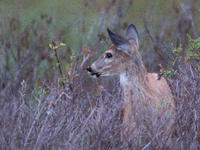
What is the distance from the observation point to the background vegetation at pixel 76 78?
3.86 metres

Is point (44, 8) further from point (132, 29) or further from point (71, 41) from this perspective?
point (132, 29)

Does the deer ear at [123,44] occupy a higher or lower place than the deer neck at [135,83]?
higher

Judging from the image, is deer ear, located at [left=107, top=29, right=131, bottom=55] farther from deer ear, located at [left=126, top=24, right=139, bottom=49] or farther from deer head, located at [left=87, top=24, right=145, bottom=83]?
deer ear, located at [left=126, top=24, right=139, bottom=49]

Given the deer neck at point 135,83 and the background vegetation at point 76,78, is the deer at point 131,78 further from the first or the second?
the background vegetation at point 76,78

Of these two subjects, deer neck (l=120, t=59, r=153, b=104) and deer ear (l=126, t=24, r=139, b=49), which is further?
Answer: deer ear (l=126, t=24, r=139, b=49)

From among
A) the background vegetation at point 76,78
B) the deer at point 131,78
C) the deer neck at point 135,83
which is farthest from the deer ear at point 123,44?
the background vegetation at point 76,78

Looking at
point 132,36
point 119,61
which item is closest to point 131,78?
point 119,61

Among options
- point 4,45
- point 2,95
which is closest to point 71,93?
point 2,95

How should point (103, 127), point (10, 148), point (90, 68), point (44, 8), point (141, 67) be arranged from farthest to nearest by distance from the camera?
point (44, 8), point (90, 68), point (141, 67), point (103, 127), point (10, 148)

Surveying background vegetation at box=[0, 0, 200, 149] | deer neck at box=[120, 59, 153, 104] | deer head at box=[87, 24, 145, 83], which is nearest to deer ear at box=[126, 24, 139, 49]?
background vegetation at box=[0, 0, 200, 149]

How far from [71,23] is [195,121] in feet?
20.1

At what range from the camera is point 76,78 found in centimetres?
630

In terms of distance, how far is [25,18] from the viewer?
34.4 feet

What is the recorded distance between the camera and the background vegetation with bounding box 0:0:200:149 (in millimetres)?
3861
